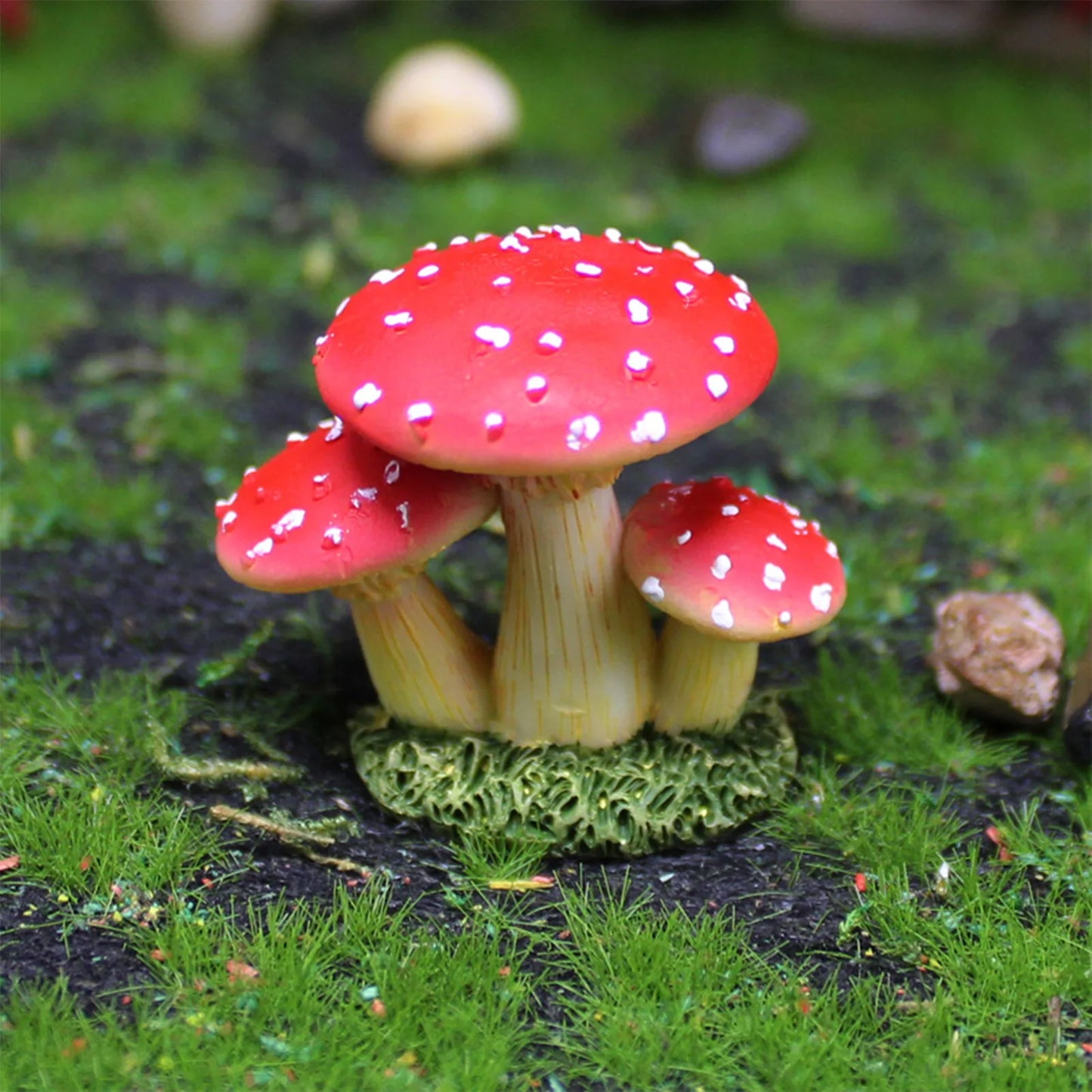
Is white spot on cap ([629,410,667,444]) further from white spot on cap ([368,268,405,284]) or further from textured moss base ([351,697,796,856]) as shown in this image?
textured moss base ([351,697,796,856])

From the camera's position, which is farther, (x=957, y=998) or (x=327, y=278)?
(x=327, y=278)

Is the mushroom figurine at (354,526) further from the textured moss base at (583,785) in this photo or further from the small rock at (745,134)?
the small rock at (745,134)

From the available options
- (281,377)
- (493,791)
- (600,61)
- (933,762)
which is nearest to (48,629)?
(493,791)

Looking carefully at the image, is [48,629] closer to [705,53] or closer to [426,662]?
[426,662]

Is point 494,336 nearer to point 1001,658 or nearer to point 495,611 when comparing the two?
point 495,611

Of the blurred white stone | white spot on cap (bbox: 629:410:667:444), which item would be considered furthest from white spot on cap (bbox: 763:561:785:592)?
the blurred white stone

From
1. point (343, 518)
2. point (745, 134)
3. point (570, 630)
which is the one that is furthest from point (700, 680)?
point (745, 134)
